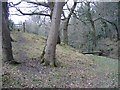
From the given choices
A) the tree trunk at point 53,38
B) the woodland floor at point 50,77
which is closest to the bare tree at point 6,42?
the woodland floor at point 50,77

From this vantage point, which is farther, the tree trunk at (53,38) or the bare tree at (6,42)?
the tree trunk at (53,38)

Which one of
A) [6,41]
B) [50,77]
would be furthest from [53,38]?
[50,77]

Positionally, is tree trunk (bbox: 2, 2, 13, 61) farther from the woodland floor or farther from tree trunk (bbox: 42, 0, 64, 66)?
tree trunk (bbox: 42, 0, 64, 66)

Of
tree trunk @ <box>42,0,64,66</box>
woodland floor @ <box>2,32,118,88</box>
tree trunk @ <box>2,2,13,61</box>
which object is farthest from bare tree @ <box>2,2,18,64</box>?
tree trunk @ <box>42,0,64,66</box>

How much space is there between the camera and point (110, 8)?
25156mm

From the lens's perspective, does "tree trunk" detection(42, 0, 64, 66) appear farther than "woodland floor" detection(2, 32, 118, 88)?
Yes

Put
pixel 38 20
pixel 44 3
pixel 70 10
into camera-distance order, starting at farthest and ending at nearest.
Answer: pixel 38 20 < pixel 70 10 < pixel 44 3

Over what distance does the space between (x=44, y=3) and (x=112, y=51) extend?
35.0 ft

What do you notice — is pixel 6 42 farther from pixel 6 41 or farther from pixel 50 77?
pixel 50 77

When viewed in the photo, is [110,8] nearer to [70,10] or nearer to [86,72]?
Result: [70,10]

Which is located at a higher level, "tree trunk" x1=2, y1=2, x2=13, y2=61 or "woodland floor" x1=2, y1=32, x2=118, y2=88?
"tree trunk" x1=2, y1=2, x2=13, y2=61

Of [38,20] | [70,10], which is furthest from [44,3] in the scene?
[38,20]

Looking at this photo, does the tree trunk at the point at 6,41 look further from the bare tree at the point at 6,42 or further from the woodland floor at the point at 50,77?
the woodland floor at the point at 50,77

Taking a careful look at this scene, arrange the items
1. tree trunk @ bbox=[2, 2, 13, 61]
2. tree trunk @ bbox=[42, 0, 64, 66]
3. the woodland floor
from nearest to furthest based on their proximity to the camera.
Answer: the woodland floor, tree trunk @ bbox=[2, 2, 13, 61], tree trunk @ bbox=[42, 0, 64, 66]
